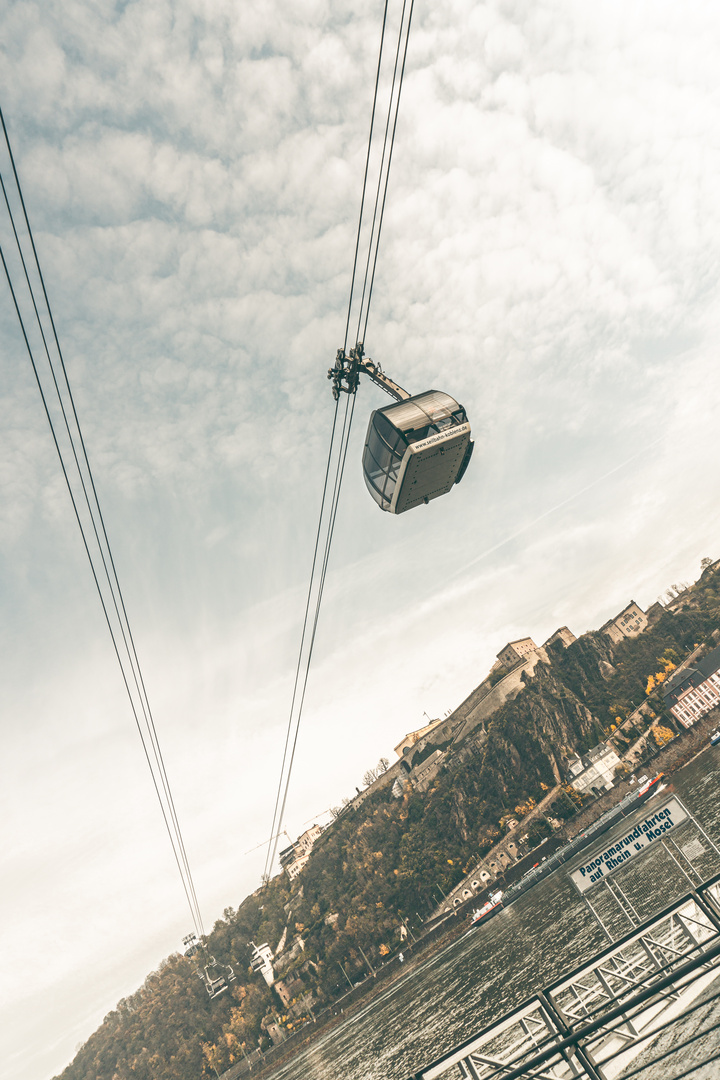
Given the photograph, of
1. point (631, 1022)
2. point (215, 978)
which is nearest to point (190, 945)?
point (215, 978)

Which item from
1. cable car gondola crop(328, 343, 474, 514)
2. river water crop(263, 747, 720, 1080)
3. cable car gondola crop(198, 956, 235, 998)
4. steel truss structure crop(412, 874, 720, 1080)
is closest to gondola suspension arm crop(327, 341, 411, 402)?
cable car gondola crop(328, 343, 474, 514)

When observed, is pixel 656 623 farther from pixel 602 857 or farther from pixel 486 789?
pixel 602 857

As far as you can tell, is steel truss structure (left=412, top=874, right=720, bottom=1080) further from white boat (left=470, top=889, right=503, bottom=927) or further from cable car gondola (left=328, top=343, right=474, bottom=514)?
white boat (left=470, top=889, right=503, bottom=927)

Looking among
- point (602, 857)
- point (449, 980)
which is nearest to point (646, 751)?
point (449, 980)

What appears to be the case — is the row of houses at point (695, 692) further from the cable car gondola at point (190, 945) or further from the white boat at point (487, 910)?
the cable car gondola at point (190, 945)

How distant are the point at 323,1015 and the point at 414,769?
43560 mm

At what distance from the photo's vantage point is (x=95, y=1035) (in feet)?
380

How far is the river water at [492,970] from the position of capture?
29458 mm

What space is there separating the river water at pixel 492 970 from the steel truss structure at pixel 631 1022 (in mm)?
11443

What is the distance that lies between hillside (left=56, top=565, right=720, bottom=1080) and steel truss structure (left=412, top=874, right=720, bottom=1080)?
75.6 meters

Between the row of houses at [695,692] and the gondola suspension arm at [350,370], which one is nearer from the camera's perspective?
the gondola suspension arm at [350,370]

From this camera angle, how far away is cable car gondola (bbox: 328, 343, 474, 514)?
10.8m

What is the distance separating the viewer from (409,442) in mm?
10742

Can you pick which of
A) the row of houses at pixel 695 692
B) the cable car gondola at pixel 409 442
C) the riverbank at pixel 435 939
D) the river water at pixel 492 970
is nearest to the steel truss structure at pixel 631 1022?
the cable car gondola at pixel 409 442
